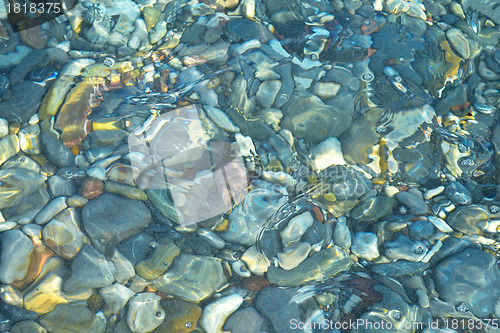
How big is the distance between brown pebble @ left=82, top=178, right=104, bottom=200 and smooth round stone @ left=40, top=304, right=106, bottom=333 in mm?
621

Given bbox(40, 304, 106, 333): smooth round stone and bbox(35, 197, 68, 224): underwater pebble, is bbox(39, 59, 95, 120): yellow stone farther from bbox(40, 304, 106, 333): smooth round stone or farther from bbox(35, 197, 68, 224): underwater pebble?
bbox(40, 304, 106, 333): smooth round stone

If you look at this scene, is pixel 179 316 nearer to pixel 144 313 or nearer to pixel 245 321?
pixel 144 313

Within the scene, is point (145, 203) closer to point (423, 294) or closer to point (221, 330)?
point (221, 330)

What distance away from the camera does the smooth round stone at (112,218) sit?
7.57 ft

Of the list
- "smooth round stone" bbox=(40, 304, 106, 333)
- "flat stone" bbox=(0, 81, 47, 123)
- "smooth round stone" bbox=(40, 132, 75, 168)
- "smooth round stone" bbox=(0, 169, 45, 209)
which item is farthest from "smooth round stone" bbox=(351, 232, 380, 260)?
"flat stone" bbox=(0, 81, 47, 123)

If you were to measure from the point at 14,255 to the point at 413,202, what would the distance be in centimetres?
230

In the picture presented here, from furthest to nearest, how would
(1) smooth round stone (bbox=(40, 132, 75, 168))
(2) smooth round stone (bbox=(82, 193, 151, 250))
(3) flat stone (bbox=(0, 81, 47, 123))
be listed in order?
(3) flat stone (bbox=(0, 81, 47, 123)) < (1) smooth round stone (bbox=(40, 132, 75, 168)) < (2) smooth round stone (bbox=(82, 193, 151, 250))

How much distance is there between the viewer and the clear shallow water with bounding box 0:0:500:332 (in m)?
2.17

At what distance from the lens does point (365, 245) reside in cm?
237

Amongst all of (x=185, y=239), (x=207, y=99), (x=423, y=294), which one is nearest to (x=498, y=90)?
(x=423, y=294)

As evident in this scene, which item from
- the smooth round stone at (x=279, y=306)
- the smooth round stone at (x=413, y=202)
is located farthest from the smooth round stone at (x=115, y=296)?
the smooth round stone at (x=413, y=202)

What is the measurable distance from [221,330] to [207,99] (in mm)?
1483

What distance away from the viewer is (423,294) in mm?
2197

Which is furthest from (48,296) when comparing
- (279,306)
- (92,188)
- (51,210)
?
(279,306)
